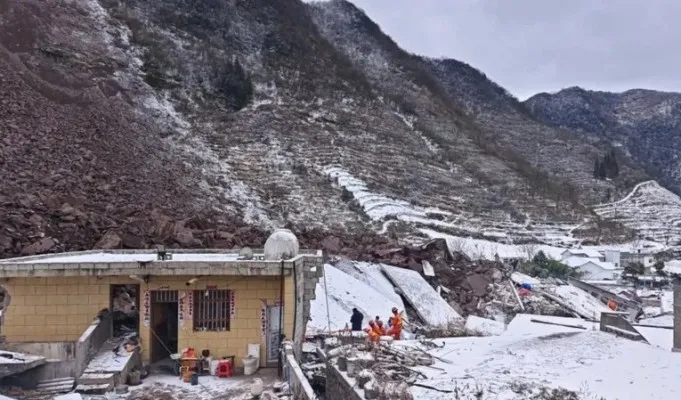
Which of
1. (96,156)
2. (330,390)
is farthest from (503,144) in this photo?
(330,390)

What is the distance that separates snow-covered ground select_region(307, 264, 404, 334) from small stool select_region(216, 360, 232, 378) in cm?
483

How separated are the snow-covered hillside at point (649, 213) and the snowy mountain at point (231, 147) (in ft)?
7.52

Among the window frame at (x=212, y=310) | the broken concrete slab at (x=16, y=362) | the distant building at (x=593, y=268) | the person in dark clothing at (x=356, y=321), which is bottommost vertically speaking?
the distant building at (x=593, y=268)

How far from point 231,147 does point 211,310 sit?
3442cm

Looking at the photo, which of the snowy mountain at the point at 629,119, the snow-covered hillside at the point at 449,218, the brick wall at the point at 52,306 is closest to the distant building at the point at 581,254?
the snow-covered hillside at the point at 449,218

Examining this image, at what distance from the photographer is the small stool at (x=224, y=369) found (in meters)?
10.2

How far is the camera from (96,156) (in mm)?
30062

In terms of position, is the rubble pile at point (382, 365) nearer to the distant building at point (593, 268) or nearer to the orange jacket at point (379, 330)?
the orange jacket at point (379, 330)

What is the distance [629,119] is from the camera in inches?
5935

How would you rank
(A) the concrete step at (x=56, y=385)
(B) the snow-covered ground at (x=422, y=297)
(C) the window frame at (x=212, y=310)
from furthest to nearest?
(B) the snow-covered ground at (x=422, y=297) < (C) the window frame at (x=212, y=310) < (A) the concrete step at (x=56, y=385)

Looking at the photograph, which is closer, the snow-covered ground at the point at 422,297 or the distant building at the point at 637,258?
the snow-covered ground at the point at 422,297

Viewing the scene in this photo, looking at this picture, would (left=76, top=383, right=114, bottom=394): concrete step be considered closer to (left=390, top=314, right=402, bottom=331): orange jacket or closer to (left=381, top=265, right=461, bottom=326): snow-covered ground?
(left=390, top=314, right=402, bottom=331): orange jacket

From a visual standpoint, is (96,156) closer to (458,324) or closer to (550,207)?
(458,324)

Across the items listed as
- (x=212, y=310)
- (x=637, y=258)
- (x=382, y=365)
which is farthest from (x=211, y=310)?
(x=637, y=258)
